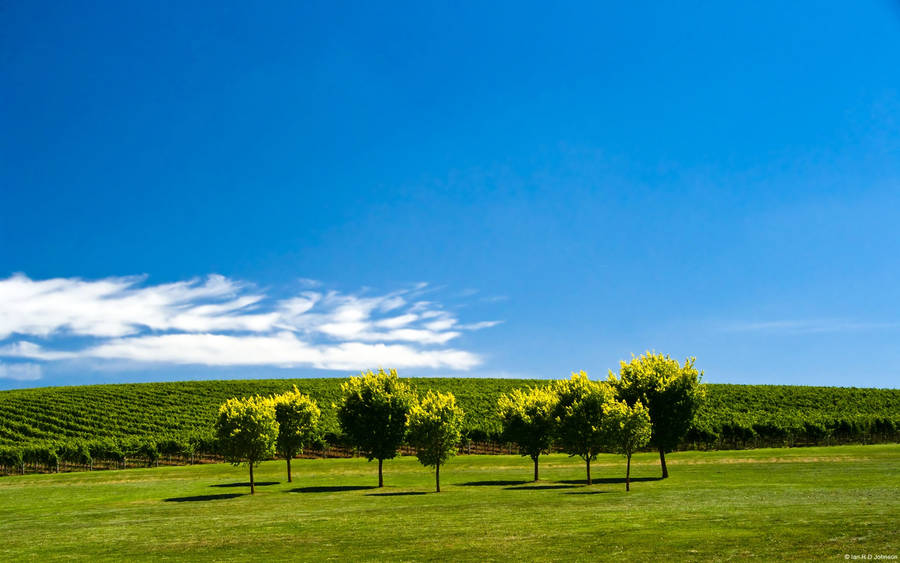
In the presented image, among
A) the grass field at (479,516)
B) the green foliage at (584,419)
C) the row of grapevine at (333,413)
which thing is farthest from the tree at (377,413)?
the row of grapevine at (333,413)

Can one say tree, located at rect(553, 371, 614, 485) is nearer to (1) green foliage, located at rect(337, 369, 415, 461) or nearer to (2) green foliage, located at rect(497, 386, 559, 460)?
(2) green foliage, located at rect(497, 386, 559, 460)

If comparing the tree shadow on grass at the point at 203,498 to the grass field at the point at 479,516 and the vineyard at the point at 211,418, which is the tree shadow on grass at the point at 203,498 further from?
the vineyard at the point at 211,418

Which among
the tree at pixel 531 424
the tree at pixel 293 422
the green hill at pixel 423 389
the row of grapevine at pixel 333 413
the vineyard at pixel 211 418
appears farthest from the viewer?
the green hill at pixel 423 389

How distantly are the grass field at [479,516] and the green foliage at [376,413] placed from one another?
3.47m

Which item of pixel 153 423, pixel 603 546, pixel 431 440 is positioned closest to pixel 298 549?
pixel 603 546

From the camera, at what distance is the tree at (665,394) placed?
55250mm

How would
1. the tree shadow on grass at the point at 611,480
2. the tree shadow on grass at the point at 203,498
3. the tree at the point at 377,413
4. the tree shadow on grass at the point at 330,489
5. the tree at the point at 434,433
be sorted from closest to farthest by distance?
the tree shadow on grass at the point at 203,498 < the tree at the point at 434,433 < the tree shadow on grass at the point at 330,489 < the tree shadow on grass at the point at 611,480 < the tree at the point at 377,413

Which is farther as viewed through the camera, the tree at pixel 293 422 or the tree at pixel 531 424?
the tree at pixel 293 422

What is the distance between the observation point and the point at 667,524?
24984mm

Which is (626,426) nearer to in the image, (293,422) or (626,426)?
(626,426)

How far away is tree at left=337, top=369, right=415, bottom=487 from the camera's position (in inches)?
2200

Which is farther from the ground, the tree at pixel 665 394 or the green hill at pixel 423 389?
the tree at pixel 665 394

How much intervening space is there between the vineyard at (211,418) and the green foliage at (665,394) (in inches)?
1462

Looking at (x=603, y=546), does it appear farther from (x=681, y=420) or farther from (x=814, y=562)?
(x=681, y=420)
